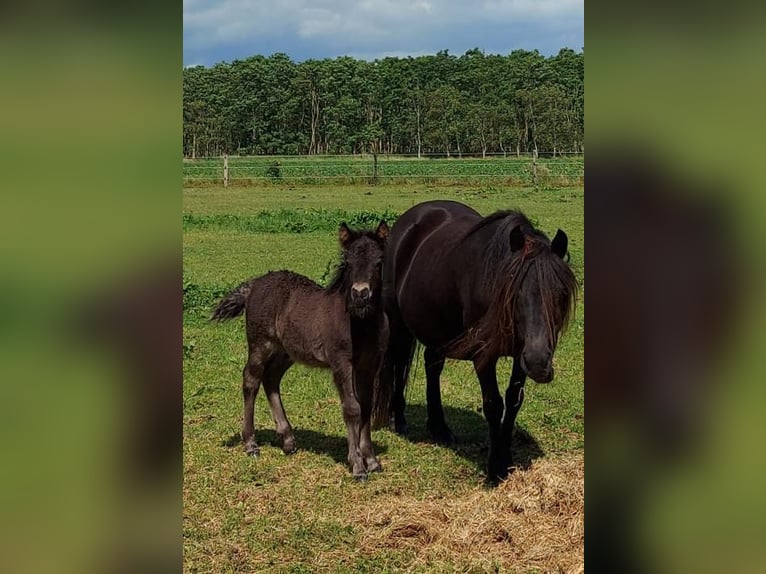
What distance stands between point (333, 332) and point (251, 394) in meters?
0.83

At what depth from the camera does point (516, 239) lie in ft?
13.9

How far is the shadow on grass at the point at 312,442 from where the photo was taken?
5.78 metres

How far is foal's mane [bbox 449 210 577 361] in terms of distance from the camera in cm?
392

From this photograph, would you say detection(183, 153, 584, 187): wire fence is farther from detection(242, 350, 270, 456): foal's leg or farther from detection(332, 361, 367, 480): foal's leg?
detection(332, 361, 367, 480): foal's leg

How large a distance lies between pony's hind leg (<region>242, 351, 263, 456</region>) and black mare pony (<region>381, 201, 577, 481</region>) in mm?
980

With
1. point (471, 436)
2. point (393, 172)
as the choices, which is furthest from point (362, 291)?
point (393, 172)

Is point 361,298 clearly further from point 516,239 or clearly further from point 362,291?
point 516,239

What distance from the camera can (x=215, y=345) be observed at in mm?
8414

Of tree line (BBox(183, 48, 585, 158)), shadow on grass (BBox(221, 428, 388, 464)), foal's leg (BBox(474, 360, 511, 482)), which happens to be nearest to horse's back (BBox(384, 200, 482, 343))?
foal's leg (BBox(474, 360, 511, 482))

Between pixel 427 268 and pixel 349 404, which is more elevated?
pixel 427 268

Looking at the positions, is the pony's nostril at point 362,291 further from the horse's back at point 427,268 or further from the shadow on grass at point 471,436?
the shadow on grass at point 471,436
